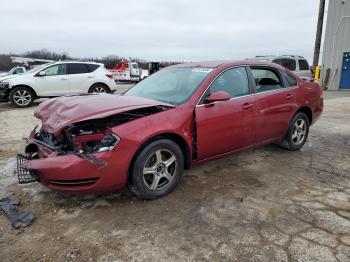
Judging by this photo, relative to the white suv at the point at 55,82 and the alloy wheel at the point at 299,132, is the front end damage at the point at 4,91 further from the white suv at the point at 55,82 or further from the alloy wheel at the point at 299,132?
the alloy wheel at the point at 299,132

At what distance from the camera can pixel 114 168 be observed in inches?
127

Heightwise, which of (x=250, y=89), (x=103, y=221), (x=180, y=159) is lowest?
(x=103, y=221)

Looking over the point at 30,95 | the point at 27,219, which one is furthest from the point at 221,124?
the point at 30,95

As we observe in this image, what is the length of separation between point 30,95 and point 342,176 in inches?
406

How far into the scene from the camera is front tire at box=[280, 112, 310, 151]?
5.29 m

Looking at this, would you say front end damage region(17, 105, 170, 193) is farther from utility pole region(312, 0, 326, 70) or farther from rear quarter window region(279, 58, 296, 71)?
utility pole region(312, 0, 326, 70)

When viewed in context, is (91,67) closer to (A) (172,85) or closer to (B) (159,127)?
(A) (172,85)

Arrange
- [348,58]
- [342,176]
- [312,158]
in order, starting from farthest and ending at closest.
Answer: [348,58] < [312,158] < [342,176]

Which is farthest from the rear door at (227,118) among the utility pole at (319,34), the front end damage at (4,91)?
the utility pole at (319,34)

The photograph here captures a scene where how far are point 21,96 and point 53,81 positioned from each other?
47.5 inches

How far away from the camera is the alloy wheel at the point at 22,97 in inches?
438

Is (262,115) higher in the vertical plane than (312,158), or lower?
higher

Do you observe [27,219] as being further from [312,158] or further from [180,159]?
[312,158]

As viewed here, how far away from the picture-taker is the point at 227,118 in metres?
4.11
